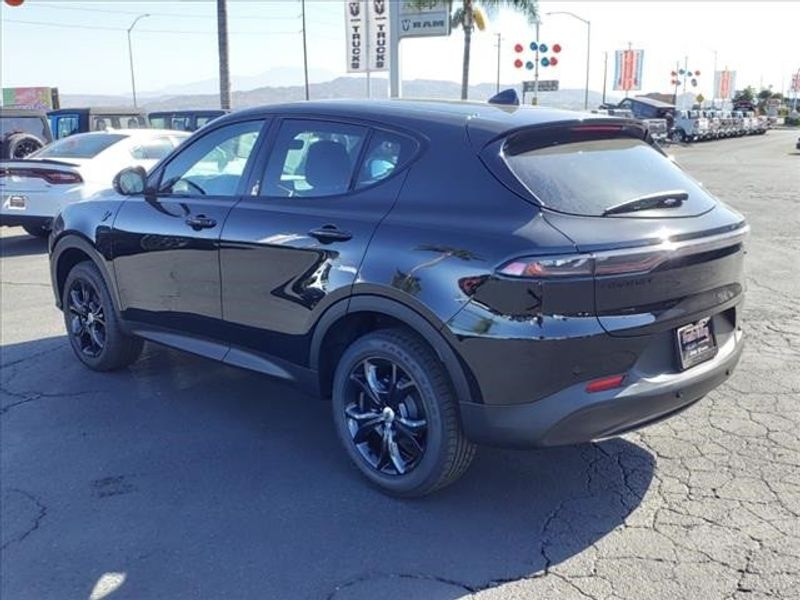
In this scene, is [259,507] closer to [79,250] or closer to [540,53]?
[79,250]

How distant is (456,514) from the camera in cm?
356

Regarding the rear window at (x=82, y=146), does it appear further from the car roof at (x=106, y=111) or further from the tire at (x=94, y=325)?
the tire at (x=94, y=325)

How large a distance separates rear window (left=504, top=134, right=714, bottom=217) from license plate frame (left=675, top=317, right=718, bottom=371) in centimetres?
51

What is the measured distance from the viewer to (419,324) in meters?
3.36

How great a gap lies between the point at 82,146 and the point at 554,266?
957 cm

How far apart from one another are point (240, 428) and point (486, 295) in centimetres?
208

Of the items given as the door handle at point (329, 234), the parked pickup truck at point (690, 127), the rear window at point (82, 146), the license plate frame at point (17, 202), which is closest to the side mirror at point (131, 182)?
the door handle at point (329, 234)

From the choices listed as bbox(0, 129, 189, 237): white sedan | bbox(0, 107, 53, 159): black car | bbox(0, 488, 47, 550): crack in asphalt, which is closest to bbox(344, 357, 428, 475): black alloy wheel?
bbox(0, 488, 47, 550): crack in asphalt

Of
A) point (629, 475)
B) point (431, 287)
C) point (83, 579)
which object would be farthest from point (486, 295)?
point (83, 579)

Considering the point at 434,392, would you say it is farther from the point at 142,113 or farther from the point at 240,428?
the point at 142,113

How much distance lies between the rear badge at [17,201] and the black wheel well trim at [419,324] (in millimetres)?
7847

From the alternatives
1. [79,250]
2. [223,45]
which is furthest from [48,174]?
[223,45]

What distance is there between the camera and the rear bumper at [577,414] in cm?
314

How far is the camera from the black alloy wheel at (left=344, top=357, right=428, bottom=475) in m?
3.58
